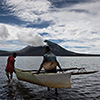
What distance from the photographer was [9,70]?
12352mm

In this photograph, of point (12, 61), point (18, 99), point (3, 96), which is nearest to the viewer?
point (18, 99)

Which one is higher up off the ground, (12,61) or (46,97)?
(12,61)

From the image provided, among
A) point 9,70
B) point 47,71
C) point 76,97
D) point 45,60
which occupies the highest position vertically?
point 45,60

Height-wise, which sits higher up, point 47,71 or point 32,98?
point 47,71

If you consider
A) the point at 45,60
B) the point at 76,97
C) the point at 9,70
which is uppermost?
the point at 45,60

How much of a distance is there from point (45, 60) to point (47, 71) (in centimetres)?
94

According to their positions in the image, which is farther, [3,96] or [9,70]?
[9,70]

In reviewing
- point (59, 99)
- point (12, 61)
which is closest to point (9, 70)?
point (12, 61)

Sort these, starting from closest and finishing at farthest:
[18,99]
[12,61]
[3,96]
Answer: [18,99] < [3,96] < [12,61]

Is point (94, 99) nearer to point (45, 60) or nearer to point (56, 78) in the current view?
point (56, 78)

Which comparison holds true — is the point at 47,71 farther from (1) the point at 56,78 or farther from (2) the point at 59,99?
(2) the point at 59,99

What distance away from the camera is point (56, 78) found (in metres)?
8.51

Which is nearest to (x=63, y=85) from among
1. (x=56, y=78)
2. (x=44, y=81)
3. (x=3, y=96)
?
(x=56, y=78)

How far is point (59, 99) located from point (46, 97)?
3.23 ft
